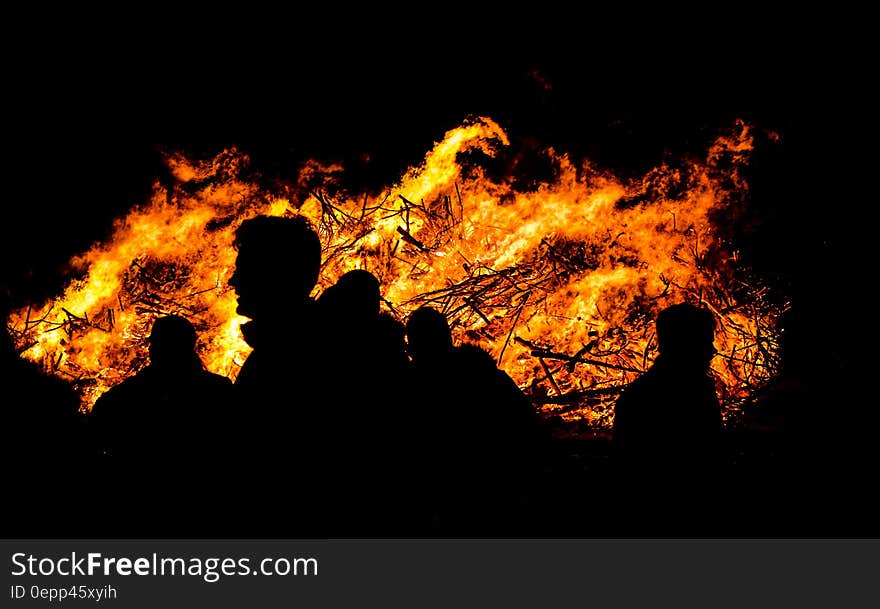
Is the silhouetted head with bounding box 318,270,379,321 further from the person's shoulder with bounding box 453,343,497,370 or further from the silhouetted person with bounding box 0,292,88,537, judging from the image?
the silhouetted person with bounding box 0,292,88,537

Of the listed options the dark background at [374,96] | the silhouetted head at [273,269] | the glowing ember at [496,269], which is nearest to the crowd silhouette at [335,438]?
the silhouetted head at [273,269]

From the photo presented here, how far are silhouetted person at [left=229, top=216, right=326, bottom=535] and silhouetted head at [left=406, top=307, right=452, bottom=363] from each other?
5.24 ft

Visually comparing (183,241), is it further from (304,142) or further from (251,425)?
(251,425)

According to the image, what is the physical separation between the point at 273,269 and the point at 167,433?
Result: 61.7 inches

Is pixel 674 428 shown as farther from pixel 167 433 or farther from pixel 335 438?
pixel 167 433

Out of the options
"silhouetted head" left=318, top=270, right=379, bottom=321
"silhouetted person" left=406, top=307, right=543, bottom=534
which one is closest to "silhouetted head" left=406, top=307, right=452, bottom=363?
"silhouetted person" left=406, top=307, right=543, bottom=534

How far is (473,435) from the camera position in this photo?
2924mm

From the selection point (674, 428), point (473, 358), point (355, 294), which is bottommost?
point (674, 428)

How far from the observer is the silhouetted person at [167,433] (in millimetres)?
1705

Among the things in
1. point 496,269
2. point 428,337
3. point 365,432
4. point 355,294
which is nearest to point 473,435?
point 428,337

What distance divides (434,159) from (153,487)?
4866mm

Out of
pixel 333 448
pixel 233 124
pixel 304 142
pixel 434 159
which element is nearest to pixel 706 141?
pixel 434 159

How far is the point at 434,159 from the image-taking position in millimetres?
6391

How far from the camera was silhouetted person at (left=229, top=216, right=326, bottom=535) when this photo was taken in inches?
63.2
